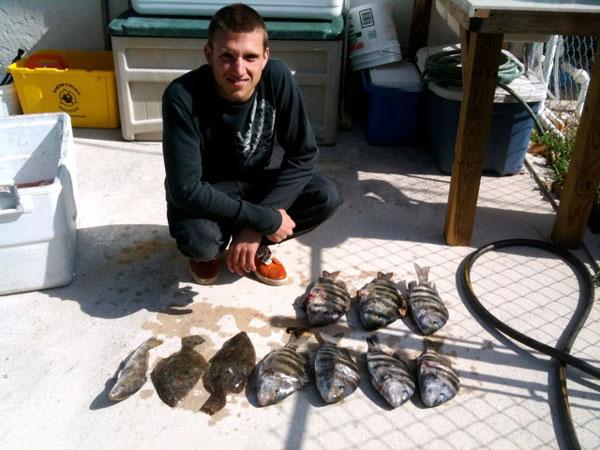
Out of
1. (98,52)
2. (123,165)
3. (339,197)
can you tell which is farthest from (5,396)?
(98,52)

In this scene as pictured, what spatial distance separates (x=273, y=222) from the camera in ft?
8.55

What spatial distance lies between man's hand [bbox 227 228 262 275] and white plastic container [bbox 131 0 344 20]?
2385 millimetres

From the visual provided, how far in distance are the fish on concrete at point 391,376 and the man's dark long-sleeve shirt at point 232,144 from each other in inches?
29.3

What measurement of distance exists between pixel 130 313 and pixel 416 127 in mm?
2876

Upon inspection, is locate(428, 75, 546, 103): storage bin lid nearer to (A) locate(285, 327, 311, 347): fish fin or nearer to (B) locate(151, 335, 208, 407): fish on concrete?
(A) locate(285, 327, 311, 347): fish fin

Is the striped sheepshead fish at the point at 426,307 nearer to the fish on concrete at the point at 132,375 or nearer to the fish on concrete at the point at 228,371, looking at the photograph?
the fish on concrete at the point at 228,371

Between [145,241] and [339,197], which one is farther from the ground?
[339,197]

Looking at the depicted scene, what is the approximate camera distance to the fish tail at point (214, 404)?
2.24m

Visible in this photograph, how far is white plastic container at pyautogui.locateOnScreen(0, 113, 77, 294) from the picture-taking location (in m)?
2.62

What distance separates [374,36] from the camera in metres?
4.73

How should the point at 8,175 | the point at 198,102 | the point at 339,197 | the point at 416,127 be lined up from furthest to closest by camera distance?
the point at 416,127 < the point at 8,175 < the point at 339,197 < the point at 198,102

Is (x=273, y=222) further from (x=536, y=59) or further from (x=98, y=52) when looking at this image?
(x=536, y=59)

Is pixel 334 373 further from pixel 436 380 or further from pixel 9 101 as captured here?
pixel 9 101

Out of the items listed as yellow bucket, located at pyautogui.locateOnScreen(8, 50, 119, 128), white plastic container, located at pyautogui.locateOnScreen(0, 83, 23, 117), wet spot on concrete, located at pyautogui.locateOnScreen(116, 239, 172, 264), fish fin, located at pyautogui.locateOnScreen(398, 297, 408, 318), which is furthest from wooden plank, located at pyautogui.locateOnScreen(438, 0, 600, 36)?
white plastic container, located at pyautogui.locateOnScreen(0, 83, 23, 117)
